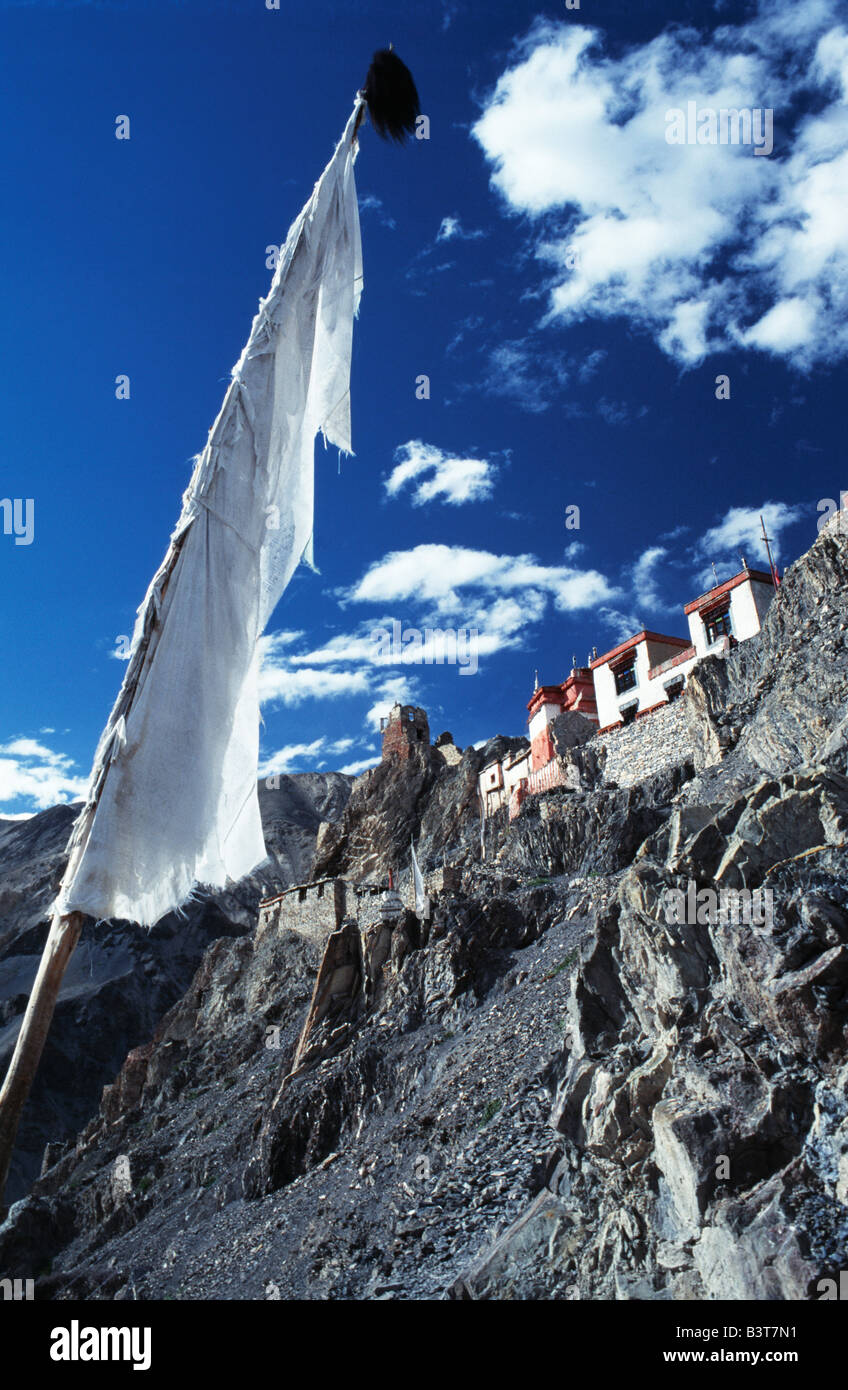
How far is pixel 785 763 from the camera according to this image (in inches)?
958

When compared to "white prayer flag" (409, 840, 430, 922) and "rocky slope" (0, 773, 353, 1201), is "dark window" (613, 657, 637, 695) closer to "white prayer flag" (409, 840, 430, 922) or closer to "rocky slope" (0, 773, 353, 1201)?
"white prayer flag" (409, 840, 430, 922)

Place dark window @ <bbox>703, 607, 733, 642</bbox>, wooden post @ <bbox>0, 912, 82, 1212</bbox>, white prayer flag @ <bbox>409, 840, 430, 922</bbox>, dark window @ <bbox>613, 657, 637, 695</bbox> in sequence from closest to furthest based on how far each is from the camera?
wooden post @ <bbox>0, 912, 82, 1212</bbox> < white prayer flag @ <bbox>409, 840, 430, 922</bbox> < dark window @ <bbox>703, 607, 733, 642</bbox> < dark window @ <bbox>613, 657, 637, 695</bbox>

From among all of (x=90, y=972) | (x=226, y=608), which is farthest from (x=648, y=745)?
(x=90, y=972)

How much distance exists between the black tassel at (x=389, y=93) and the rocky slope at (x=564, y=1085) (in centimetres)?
1017

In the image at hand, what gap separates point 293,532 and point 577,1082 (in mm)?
12158

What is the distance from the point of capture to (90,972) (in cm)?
6325

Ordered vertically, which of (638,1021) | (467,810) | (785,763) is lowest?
(638,1021)

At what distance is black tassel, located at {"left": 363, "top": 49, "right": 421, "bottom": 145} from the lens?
439 cm

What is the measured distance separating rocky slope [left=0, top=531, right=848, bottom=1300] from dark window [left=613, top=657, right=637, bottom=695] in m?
4.72

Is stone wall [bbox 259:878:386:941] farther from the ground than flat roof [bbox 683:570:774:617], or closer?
closer

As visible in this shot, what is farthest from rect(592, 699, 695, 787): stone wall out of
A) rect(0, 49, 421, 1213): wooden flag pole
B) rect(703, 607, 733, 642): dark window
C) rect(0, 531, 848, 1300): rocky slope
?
rect(0, 49, 421, 1213): wooden flag pole

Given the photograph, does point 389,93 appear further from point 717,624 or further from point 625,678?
point 625,678

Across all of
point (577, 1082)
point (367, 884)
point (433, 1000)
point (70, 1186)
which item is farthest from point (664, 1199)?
point (367, 884)
